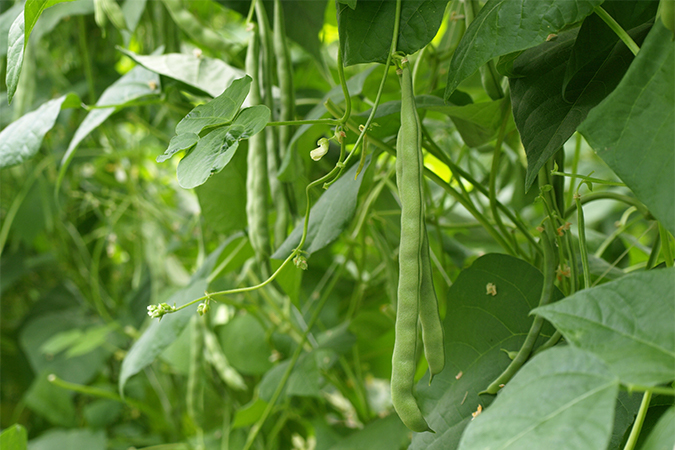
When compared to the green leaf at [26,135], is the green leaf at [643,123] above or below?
above

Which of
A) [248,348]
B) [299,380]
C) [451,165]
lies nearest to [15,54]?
[451,165]

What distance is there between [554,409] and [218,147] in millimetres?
257

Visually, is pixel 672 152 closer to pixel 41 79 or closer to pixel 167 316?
pixel 167 316

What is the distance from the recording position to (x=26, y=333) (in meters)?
1.24

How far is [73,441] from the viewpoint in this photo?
111 centimetres

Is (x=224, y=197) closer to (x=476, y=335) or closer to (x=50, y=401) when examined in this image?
(x=476, y=335)

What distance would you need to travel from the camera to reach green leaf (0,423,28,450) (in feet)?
1.79

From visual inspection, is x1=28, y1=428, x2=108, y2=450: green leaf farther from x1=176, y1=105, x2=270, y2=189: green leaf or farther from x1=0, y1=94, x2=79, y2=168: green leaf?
x1=176, y1=105, x2=270, y2=189: green leaf

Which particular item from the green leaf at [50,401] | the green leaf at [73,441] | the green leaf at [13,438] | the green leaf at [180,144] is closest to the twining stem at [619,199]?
the green leaf at [180,144]

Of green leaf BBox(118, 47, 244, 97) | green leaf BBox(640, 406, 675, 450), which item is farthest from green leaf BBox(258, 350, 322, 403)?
green leaf BBox(640, 406, 675, 450)

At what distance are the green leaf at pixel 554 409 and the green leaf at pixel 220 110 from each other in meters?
0.26

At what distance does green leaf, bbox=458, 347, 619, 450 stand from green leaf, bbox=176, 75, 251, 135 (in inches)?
10.2

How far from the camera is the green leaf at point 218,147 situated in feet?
1.15

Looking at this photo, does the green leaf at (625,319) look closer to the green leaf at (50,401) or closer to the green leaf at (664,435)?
the green leaf at (664,435)
